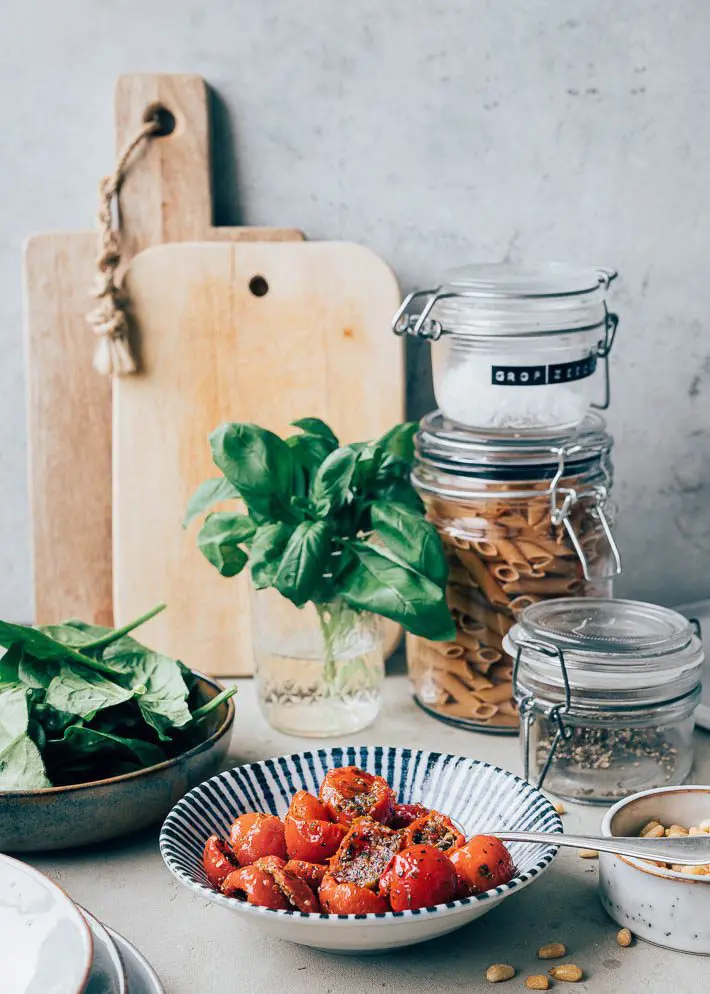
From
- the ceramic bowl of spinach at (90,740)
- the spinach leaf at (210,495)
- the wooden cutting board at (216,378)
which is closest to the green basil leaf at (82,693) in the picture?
the ceramic bowl of spinach at (90,740)

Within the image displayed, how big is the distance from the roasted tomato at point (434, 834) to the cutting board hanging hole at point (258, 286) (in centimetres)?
64

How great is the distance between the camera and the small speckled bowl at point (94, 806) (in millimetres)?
836

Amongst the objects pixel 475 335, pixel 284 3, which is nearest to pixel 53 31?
pixel 284 3

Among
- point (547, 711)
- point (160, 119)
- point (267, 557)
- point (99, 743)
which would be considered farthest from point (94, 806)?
point (160, 119)

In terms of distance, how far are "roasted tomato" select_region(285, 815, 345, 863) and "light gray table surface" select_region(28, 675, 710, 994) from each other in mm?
61

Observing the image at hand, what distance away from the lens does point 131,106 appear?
122 centimetres

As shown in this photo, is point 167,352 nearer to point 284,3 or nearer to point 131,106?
point 131,106

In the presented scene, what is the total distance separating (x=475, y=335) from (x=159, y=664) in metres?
0.42

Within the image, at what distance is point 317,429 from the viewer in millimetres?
1095

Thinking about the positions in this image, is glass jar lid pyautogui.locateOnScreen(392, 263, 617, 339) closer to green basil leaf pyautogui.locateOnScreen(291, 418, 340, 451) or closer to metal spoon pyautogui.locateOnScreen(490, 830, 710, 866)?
green basil leaf pyautogui.locateOnScreen(291, 418, 340, 451)

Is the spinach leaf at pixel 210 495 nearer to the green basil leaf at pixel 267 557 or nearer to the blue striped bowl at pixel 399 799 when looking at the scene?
the green basil leaf at pixel 267 557

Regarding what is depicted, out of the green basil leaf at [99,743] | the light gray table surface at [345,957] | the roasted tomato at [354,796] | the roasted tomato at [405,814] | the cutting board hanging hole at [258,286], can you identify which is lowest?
the light gray table surface at [345,957]

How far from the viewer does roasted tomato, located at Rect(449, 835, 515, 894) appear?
0.73 meters

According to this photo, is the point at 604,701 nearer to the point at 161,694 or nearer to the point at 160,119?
the point at 161,694
